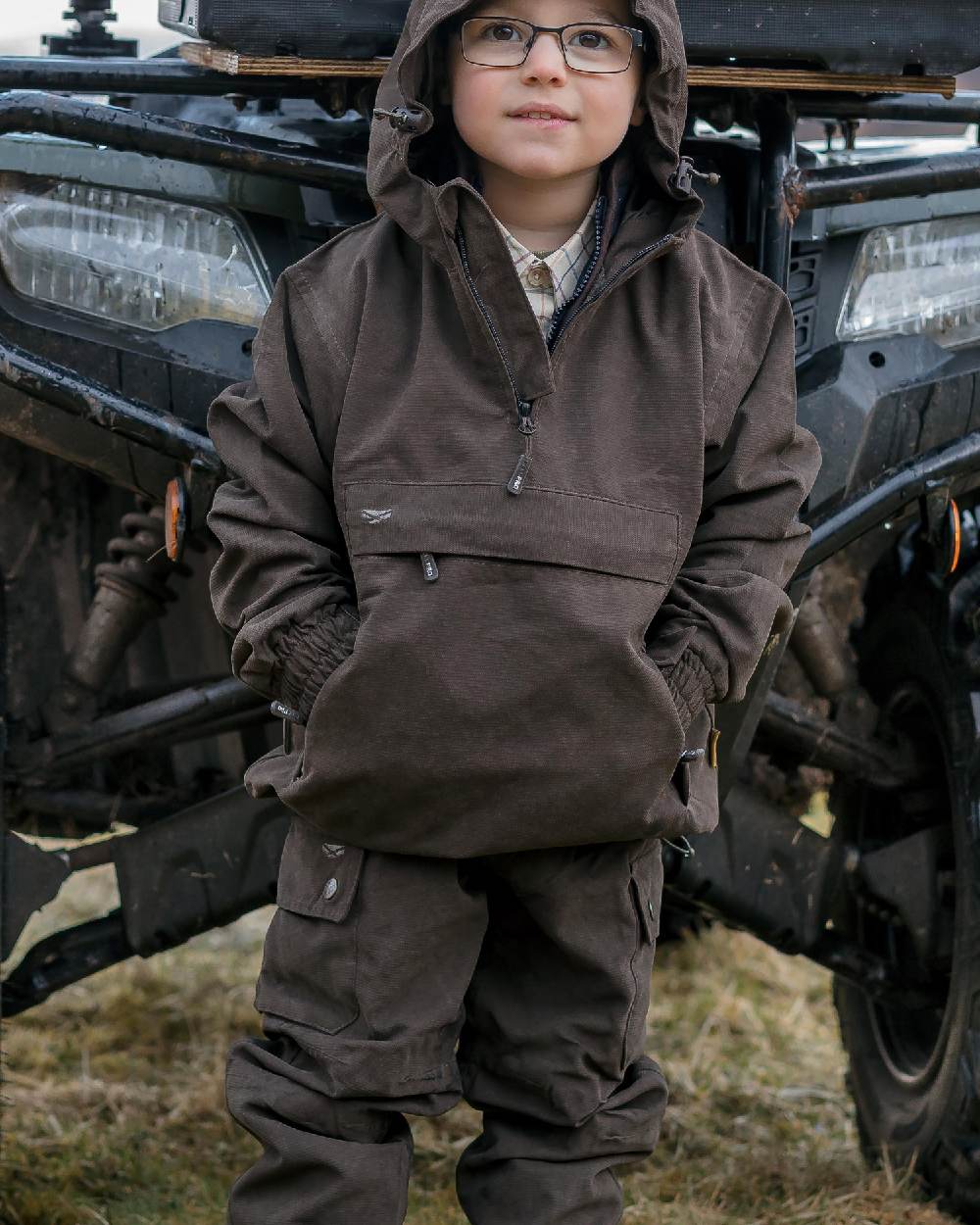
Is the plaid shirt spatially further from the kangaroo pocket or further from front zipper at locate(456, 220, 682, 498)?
the kangaroo pocket

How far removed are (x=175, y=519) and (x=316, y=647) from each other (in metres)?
0.49

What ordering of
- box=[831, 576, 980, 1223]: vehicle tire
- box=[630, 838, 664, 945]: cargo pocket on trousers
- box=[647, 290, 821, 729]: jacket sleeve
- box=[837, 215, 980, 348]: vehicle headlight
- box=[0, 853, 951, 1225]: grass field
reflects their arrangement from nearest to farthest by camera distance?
box=[647, 290, 821, 729]: jacket sleeve, box=[630, 838, 664, 945]: cargo pocket on trousers, box=[837, 215, 980, 348]: vehicle headlight, box=[831, 576, 980, 1223]: vehicle tire, box=[0, 853, 951, 1225]: grass field

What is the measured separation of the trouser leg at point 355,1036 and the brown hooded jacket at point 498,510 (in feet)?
0.28

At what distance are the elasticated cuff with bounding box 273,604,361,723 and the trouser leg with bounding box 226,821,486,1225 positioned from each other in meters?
0.23

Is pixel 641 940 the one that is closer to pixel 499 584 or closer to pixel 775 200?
pixel 499 584

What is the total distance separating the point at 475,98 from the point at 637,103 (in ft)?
0.73

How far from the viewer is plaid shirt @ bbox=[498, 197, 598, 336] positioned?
2375mm

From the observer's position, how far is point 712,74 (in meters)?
2.67

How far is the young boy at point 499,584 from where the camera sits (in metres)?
2.21

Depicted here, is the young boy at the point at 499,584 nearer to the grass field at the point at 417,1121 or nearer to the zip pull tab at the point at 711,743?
the zip pull tab at the point at 711,743

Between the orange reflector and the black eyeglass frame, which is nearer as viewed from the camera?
the black eyeglass frame

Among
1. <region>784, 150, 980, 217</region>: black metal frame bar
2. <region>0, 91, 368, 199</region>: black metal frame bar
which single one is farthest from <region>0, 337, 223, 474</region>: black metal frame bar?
<region>784, 150, 980, 217</region>: black metal frame bar

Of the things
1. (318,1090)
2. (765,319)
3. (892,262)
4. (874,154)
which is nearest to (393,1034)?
(318,1090)

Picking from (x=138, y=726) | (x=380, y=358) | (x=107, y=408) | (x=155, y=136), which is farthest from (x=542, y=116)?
(x=138, y=726)
